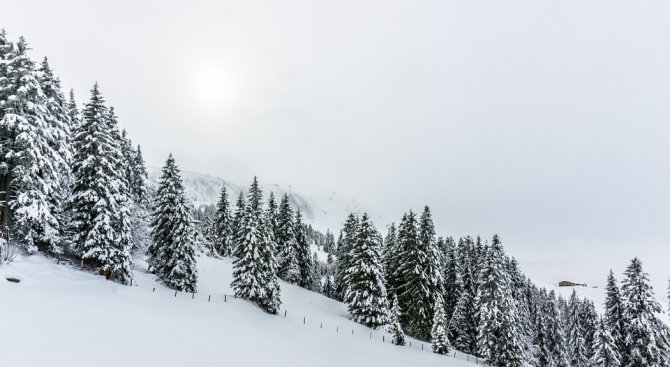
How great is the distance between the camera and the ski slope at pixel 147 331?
552 inches

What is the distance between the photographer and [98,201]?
2925 cm

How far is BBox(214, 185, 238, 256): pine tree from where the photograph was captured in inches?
2657

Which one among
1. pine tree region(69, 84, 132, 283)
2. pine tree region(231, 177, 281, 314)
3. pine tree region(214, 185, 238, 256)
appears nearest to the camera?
pine tree region(69, 84, 132, 283)

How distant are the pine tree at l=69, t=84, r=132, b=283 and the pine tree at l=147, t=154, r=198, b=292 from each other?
5.39 meters

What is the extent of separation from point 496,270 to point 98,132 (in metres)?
41.4

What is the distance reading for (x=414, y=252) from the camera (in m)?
46.2

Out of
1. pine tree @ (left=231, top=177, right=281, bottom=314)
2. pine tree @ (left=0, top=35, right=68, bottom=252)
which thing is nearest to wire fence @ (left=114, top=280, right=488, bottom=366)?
pine tree @ (left=231, top=177, right=281, bottom=314)

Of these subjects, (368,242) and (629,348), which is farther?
(368,242)

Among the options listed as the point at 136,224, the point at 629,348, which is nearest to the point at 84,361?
the point at 136,224

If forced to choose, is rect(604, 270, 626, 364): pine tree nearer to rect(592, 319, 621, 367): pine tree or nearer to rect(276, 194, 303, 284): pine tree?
rect(592, 319, 621, 367): pine tree

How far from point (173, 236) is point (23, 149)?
1504 cm

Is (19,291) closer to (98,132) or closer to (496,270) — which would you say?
(98,132)

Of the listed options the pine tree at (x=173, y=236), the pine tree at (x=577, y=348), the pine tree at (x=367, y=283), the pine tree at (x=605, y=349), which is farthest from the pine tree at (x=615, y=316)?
the pine tree at (x=173, y=236)

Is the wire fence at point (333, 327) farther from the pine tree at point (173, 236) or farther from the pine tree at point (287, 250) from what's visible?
the pine tree at point (287, 250)
